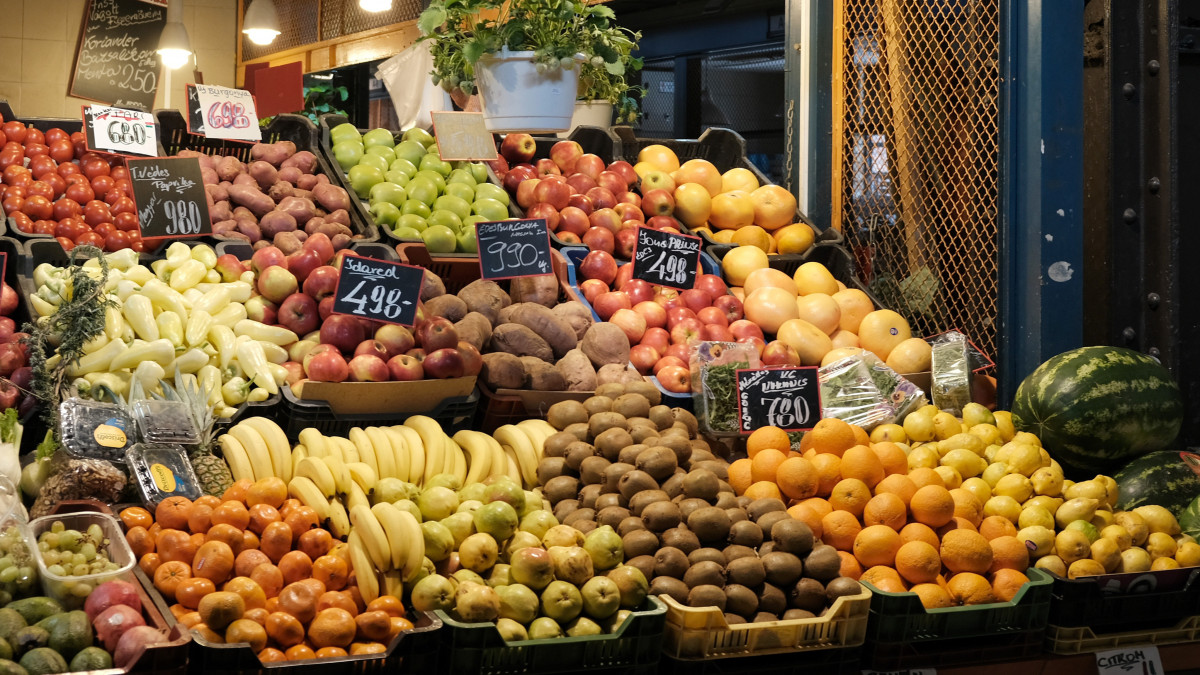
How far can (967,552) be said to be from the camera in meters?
2.41

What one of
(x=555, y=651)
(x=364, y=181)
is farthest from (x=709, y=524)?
(x=364, y=181)

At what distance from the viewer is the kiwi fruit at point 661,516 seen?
7.66 feet

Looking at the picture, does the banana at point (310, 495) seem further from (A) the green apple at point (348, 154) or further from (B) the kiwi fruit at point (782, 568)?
(A) the green apple at point (348, 154)

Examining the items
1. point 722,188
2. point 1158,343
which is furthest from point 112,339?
point 1158,343

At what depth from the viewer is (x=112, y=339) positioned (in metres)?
2.94

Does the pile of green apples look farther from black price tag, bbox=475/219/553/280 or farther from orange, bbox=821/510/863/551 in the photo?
orange, bbox=821/510/863/551

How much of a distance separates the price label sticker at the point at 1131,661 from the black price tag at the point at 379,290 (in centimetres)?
198

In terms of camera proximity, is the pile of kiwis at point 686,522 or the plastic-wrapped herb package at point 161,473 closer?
the pile of kiwis at point 686,522

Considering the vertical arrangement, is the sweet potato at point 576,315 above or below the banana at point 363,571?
above

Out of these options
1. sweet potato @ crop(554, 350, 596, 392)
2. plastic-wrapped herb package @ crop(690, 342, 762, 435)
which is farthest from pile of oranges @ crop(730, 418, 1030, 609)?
sweet potato @ crop(554, 350, 596, 392)

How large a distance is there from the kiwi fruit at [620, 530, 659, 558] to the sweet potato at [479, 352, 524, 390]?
3.07 ft

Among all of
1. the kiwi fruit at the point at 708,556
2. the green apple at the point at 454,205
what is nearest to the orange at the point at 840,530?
the kiwi fruit at the point at 708,556

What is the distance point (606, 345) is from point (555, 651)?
4.76 feet

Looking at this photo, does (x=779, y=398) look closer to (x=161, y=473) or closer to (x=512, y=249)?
(x=512, y=249)
